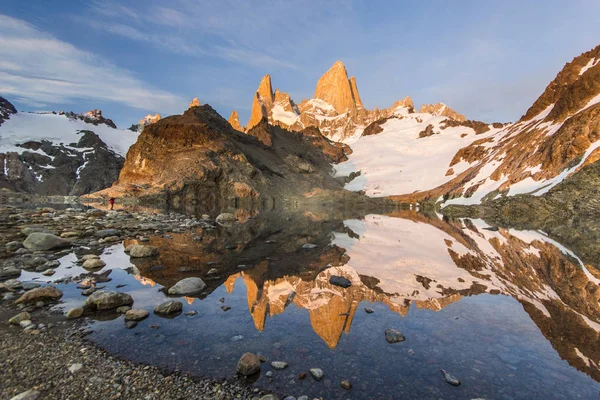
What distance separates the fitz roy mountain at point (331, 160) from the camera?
60.9m

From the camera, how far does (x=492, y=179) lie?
244 ft

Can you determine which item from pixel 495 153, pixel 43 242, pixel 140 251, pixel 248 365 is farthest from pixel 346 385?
pixel 495 153

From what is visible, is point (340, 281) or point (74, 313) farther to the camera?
point (340, 281)

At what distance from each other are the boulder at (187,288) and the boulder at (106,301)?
1165 millimetres

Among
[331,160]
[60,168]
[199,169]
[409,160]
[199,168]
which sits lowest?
[199,169]

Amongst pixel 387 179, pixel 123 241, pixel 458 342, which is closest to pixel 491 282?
pixel 458 342

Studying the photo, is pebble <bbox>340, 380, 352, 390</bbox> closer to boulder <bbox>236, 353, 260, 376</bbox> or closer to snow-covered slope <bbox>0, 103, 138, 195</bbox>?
boulder <bbox>236, 353, 260, 376</bbox>

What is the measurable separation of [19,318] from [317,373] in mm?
6164

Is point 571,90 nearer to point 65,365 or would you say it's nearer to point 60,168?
point 65,365

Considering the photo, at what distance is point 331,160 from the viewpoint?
16912cm

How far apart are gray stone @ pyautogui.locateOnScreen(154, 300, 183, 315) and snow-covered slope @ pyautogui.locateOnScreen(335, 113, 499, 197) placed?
11454 centimetres

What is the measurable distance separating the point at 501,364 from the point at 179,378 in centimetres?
565

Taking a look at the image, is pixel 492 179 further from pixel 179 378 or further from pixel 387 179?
pixel 179 378

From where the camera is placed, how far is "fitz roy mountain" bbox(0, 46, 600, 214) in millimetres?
60938
